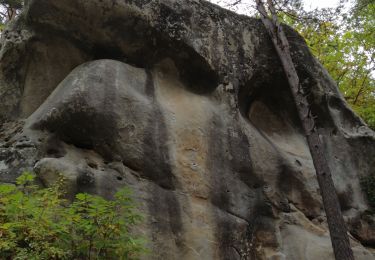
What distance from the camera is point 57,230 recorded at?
19.1 feet

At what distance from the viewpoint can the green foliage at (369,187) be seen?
1114 cm

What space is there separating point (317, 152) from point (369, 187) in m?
3.12

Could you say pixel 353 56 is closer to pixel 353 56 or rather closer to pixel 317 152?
pixel 353 56

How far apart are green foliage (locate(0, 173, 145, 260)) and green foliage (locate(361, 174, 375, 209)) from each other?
6959 mm

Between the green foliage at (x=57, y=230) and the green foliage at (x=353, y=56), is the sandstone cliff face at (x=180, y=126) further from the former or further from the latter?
the green foliage at (x=353, y=56)

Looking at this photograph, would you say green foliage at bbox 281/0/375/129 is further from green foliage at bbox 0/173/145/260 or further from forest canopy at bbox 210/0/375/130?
green foliage at bbox 0/173/145/260

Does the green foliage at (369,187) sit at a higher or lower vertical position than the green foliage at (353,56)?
lower

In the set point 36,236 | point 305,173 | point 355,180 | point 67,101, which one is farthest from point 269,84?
point 36,236

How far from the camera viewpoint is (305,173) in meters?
10.5

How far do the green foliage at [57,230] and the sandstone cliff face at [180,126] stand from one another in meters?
1.46

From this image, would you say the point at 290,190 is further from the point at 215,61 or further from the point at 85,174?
the point at 85,174

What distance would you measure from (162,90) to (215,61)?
143 centimetres

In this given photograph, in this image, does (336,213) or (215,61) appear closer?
(336,213)

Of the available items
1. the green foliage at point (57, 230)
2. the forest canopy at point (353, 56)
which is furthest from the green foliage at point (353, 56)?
the green foliage at point (57, 230)
